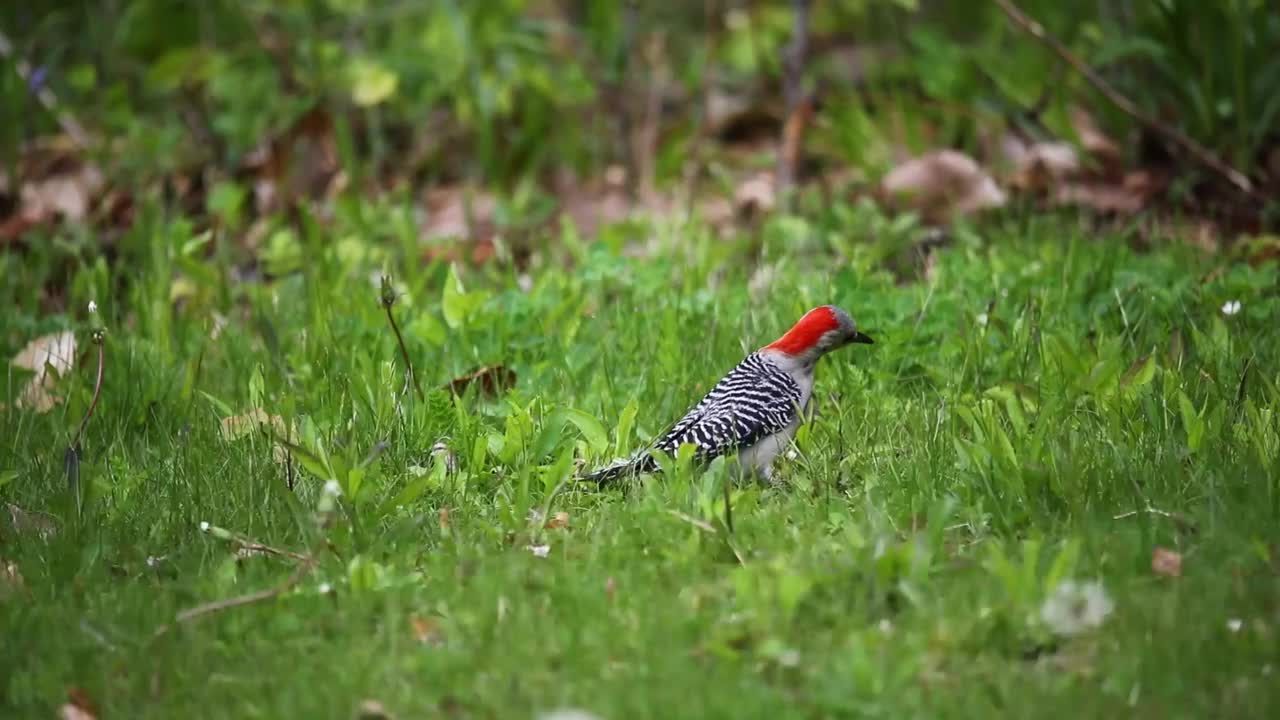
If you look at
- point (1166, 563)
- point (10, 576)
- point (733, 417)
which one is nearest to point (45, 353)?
point (10, 576)

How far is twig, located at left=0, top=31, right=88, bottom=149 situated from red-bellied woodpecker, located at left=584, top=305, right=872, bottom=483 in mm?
4674

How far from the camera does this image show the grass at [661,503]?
3.03m

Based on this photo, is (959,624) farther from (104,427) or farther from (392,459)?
(104,427)

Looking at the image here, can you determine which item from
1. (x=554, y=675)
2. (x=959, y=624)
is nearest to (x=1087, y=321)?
(x=959, y=624)

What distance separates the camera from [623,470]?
4059mm

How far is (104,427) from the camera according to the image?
182 inches

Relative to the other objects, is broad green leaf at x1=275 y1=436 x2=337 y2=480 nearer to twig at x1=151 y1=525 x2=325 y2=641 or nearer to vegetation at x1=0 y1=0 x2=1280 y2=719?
vegetation at x1=0 y1=0 x2=1280 y2=719

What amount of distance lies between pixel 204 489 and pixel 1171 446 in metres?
2.52

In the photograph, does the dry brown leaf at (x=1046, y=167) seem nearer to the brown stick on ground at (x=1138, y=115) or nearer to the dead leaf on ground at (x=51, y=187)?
the brown stick on ground at (x=1138, y=115)

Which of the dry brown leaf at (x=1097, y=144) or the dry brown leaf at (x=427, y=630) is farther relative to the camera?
the dry brown leaf at (x=1097, y=144)

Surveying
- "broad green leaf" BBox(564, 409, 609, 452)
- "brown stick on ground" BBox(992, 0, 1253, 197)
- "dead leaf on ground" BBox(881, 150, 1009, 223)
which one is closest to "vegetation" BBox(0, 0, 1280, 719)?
"broad green leaf" BBox(564, 409, 609, 452)

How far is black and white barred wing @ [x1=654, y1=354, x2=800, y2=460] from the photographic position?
4094 millimetres

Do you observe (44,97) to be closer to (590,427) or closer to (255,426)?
(255,426)

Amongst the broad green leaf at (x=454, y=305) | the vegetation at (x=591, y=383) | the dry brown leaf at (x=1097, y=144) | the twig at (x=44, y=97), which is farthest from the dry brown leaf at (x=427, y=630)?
the twig at (x=44, y=97)
